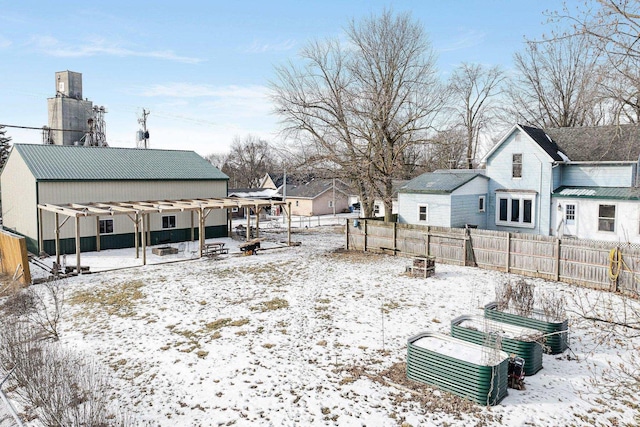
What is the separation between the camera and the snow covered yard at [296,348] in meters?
7.63

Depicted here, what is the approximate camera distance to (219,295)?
48.9 ft

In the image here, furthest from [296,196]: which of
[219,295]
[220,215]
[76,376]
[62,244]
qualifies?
[76,376]

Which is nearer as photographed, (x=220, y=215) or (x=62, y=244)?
(x=62, y=244)

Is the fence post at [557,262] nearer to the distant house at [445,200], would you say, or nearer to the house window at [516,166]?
the distant house at [445,200]

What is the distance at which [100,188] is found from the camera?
24109 mm

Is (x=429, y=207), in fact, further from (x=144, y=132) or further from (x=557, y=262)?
→ (x=144, y=132)

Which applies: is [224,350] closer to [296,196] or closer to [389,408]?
[389,408]

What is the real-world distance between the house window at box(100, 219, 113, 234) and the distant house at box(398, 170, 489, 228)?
54.1 ft

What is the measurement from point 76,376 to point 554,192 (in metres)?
22.7

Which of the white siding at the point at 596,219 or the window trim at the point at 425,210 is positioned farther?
the window trim at the point at 425,210

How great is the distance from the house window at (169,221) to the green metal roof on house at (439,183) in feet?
45.3

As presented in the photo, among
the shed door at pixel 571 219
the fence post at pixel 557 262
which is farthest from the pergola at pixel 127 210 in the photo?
the shed door at pixel 571 219

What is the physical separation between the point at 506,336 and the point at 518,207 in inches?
650

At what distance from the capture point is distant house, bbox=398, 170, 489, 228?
23344 millimetres
